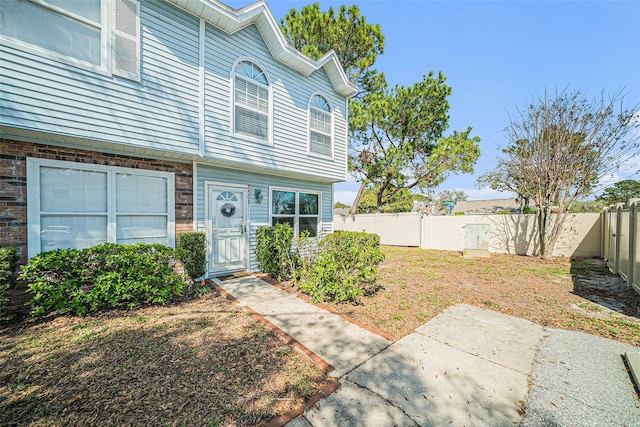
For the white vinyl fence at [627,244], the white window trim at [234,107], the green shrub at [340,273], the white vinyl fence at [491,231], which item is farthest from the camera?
the white vinyl fence at [491,231]

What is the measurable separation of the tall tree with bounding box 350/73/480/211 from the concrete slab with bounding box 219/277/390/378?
33.9 ft

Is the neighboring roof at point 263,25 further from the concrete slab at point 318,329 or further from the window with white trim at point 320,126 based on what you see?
the concrete slab at point 318,329

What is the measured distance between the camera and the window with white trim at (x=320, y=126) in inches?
289

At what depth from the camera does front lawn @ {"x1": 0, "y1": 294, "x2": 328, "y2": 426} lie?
1990 mm

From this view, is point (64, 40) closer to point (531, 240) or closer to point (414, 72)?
point (414, 72)

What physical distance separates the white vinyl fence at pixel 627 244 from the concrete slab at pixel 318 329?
18.2 ft

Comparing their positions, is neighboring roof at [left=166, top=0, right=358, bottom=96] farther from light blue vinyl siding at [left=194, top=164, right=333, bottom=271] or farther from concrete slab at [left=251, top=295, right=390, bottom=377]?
concrete slab at [left=251, top=295, right=390, bottom=377]

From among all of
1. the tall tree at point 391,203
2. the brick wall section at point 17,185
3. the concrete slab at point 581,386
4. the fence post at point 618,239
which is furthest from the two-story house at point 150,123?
the tall tree at point 391,203

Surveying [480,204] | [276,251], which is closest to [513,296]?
[276,251]

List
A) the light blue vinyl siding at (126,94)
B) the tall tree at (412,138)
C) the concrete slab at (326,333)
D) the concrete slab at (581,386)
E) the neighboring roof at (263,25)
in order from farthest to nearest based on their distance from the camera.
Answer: the tall tree at (412,138) → the neighboring roof at (263,25) → the light blue vinyl siding at (126,94) → the concrete slab at (326,333) → the concrete slab at (581,386)

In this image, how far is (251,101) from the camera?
6008mm

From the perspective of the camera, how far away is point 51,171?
13.6ft

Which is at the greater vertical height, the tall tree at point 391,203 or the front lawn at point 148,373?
the tall tree at point 391,203

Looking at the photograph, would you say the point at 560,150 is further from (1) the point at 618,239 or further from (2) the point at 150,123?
(2) the point at 150,123
